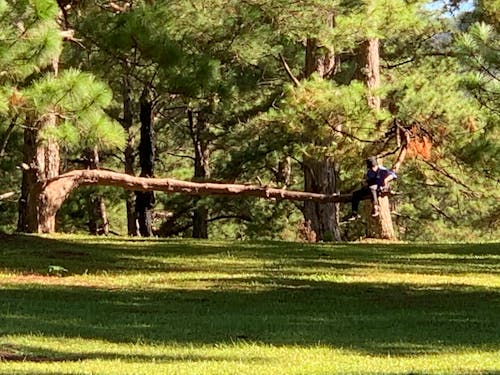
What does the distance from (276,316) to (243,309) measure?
0.55 m

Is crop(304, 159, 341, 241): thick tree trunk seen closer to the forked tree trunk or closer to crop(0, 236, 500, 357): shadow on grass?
the forked tree trunk

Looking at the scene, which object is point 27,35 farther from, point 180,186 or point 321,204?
point 321,204

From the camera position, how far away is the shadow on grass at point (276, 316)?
767 centimetres

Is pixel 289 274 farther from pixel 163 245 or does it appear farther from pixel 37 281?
pixel 163 245

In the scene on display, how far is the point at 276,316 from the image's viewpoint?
8922 mm

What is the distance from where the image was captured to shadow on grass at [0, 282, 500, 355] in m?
7.67

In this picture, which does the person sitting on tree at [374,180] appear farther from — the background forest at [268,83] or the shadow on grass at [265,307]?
the shadow on grass at [265,307]

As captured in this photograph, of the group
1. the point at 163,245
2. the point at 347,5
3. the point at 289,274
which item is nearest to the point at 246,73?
the point at 163,245

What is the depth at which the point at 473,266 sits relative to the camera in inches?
549

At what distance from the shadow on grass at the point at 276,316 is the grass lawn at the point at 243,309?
2 centimetres

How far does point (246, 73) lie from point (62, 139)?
10.5 meters

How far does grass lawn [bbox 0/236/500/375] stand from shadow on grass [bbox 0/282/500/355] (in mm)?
16

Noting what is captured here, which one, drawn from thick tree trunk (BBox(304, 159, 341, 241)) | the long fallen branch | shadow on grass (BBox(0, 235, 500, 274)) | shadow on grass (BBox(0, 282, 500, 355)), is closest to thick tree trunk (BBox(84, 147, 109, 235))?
thick tree trunk (BBox(304, 159, 341, 241))

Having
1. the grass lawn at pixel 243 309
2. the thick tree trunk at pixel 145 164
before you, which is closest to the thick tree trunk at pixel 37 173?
the grass lawn at pixel 243 309
